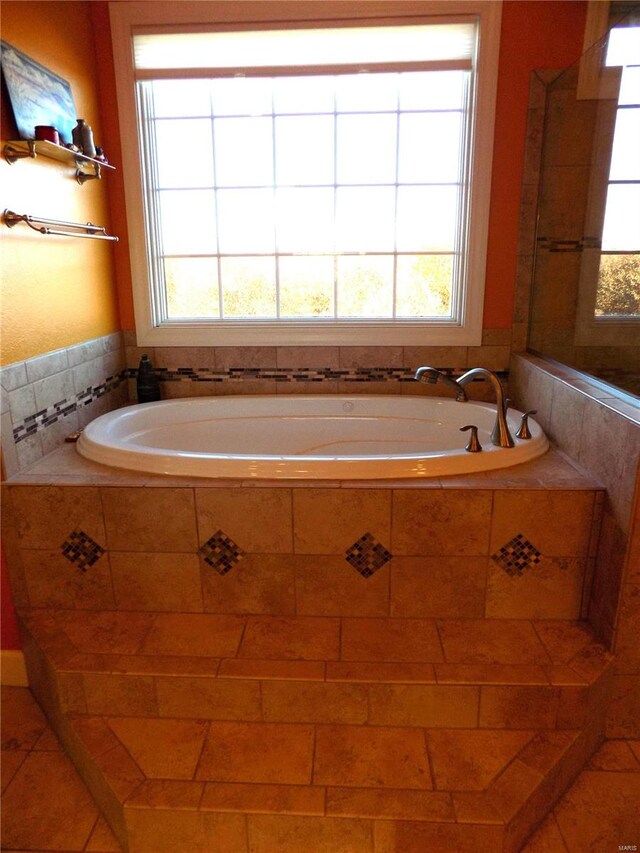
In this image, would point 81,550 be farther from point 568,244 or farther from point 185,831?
point 568,244

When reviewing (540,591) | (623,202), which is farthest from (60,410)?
(623,202)

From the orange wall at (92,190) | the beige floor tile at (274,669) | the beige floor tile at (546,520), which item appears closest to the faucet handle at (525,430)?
the beige floor tile at (546,520)

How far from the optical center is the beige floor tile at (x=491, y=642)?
160cm

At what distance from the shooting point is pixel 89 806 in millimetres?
1479

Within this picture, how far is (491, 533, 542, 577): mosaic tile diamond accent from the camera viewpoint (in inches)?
67.6

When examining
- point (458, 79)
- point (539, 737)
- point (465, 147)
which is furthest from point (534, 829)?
point (458, 79)

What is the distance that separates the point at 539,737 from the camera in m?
1.51

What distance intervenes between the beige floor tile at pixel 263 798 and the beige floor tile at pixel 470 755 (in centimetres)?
31

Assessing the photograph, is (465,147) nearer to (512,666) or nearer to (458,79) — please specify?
(458,79)

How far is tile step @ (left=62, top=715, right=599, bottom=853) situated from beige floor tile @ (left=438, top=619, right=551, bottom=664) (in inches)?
7.4

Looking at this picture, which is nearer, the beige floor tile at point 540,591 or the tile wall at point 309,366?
the beige floor tile at point 540,591

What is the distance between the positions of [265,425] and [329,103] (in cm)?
153

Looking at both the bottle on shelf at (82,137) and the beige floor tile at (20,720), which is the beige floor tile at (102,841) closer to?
the beige floor tile at (20,720)

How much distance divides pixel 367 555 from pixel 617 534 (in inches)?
28.0
